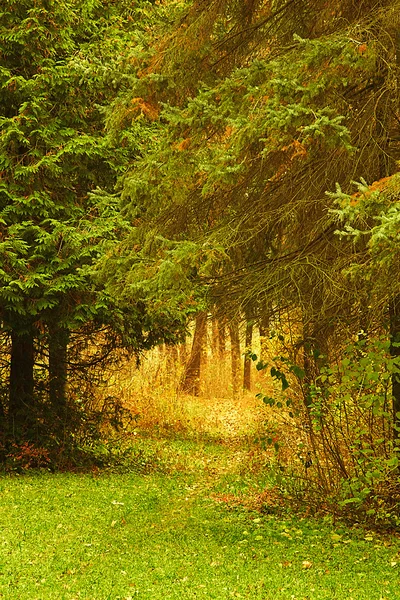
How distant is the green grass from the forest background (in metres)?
0.76

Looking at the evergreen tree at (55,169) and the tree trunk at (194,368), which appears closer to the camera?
the evergreen tree at (55,169)

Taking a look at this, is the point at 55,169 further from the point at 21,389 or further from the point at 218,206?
the point at 21,389

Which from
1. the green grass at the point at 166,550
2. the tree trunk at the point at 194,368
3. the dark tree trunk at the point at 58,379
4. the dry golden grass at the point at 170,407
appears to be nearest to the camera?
the green grass at the point at 166,550

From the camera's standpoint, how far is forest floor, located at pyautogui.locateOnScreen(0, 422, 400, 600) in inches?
223

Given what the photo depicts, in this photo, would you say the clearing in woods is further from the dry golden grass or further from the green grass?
the dry golden grass

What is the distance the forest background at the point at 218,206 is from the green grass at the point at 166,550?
0.76 meters

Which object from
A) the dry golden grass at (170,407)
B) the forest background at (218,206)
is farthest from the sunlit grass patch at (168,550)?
the dry golden grass at (170,407)

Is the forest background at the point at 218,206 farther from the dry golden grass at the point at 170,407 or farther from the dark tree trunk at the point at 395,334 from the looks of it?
the dry golden grass at the point at 170,407

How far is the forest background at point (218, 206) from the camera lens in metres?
6.02

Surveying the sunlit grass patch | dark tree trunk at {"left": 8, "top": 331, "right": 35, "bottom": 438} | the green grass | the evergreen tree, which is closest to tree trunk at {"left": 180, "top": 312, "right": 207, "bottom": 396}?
dark tree trunk at {"left": 8, "top": 331, "right": 35, "bottom": 438}

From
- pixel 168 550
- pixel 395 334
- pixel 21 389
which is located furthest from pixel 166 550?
pixel 21 389

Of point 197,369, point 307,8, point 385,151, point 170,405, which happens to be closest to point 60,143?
point 307,8

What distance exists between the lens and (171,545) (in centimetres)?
707

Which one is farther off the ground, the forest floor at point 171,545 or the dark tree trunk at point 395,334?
the dark tree trunk at point 395,334
